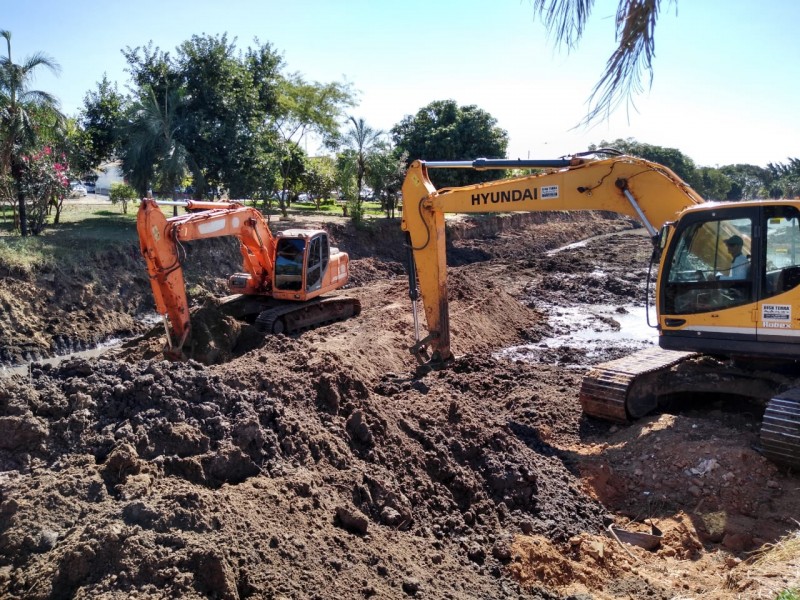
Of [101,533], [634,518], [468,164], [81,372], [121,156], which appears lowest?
[634,518]

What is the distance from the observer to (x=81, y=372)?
6.44 m

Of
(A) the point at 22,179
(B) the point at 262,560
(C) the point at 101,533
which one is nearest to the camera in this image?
(C) the point at 101,533

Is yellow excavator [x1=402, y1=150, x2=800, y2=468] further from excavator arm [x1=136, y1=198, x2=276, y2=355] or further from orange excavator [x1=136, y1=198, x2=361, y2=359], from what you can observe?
orange excavator [x1=136, y1=198, x2=361, y2=359]

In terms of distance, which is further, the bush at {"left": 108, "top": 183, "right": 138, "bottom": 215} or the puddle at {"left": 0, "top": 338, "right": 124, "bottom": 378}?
the bush at {"left": 108, "top": 183, "right": 138, "bottom": 215}

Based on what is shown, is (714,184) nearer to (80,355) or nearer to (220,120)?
(220,120)

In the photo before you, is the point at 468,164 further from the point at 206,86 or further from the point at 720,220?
the point at 206,86

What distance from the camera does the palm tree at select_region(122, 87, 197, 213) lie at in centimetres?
1958

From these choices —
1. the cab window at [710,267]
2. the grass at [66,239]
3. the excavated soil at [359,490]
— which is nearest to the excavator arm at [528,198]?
the cab window at [710,267]

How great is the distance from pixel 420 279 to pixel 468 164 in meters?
2.00

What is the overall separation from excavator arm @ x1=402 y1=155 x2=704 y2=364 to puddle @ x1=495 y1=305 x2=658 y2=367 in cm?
304

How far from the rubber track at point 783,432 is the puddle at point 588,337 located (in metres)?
5.57

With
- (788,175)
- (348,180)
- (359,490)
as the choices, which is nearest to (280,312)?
(359,490)

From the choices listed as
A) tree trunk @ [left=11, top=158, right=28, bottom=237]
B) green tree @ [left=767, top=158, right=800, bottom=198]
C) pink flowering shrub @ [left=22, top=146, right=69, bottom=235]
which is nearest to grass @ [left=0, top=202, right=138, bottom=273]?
tree trunk @ [left=11, top=158, right=28, bottom=237]

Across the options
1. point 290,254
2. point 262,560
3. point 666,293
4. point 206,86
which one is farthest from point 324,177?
point 262,560
